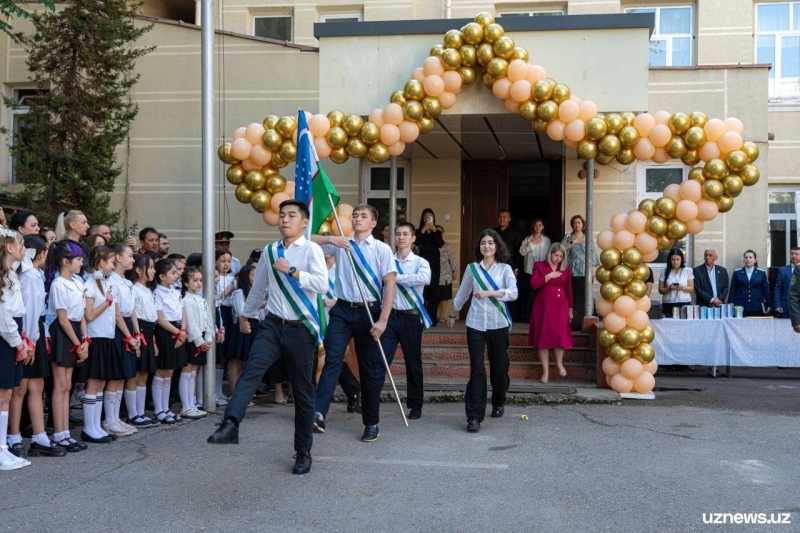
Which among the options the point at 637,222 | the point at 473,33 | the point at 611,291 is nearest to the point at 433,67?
the point at 473,33

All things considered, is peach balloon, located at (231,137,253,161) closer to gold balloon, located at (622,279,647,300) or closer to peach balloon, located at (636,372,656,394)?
gold balloon, located at (622,279,647,300)

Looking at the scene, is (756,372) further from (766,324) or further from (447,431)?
(447,431)

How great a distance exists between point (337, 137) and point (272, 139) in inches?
32.1

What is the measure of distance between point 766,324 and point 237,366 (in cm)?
770

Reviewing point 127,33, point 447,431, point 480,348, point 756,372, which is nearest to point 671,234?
point 480,348

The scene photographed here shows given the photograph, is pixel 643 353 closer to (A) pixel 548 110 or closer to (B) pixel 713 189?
(B) pixel 713 189

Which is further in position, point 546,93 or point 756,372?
point 756,372

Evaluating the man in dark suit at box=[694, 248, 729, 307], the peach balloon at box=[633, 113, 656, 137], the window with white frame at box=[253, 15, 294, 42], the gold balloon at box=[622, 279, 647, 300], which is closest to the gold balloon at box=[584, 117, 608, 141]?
the peach balloon at box=[633, 113, 656, 137]

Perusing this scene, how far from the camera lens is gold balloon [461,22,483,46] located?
10250 mm

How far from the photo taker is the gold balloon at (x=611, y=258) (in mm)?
10008

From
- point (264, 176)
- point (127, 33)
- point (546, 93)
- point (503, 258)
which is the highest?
point (127, 33)

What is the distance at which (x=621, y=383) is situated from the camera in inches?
398

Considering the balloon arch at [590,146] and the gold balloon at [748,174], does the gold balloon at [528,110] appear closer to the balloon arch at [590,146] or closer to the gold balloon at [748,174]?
Result: the balloon arch at [590,146]

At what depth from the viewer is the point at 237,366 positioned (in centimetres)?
992
